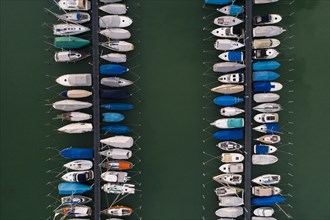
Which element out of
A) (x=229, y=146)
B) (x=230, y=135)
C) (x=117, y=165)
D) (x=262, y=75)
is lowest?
(x=117, y=165)

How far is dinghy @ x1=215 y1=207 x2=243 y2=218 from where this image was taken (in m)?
10.4

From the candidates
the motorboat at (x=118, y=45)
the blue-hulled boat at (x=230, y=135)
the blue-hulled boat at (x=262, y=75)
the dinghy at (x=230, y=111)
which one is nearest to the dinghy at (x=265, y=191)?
the blue-hulled boat at (x=230, y=135)

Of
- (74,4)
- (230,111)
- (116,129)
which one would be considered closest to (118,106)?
(116,129)

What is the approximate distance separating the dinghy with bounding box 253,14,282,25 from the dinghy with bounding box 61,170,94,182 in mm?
7661

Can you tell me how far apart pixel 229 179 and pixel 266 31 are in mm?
5169

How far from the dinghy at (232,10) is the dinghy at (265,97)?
288 cm

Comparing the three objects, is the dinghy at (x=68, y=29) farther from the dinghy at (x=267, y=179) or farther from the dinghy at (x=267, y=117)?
the dinghy at (x=267, y=179)

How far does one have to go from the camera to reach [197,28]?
1085 cm

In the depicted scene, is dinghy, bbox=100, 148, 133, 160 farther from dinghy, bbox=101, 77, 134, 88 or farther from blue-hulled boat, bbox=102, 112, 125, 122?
dinghy, bbox=101, 77, 134, 88

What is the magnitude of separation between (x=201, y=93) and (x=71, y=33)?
4.93m

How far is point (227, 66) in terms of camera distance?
414 inches

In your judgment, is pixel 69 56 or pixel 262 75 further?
pixel 69 56

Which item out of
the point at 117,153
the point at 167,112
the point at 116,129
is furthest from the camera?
the point at 167,112

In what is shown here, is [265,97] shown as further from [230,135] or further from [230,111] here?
[230,135]
